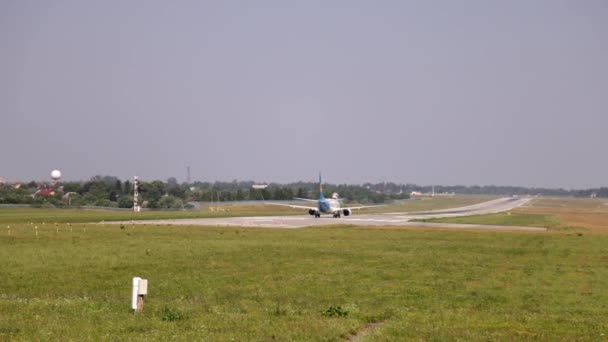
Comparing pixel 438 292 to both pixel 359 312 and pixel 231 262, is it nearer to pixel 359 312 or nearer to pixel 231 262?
pixel 359 312

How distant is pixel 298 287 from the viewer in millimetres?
25984

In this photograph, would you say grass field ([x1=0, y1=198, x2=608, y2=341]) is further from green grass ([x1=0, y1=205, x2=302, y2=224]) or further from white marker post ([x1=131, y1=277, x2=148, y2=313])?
green grass ([x1=0, y1=205, x2=302, y2=224])

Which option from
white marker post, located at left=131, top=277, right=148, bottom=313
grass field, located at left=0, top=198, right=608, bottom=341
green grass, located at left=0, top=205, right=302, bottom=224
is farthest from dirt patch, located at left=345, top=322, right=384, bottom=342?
green grass, located at left=0, top=205, right=302, bottom=224

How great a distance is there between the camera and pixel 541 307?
2223 centimetres

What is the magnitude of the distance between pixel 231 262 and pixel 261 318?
17.4 metres

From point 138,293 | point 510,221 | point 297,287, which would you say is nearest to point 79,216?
point 510,221

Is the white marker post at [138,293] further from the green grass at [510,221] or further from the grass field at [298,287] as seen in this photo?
the green grass at [510,221]

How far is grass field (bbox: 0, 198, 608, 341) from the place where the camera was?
606 inches

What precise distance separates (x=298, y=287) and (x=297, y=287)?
0.12ft

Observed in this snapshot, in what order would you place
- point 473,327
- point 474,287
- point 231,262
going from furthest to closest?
point 231,262 < point 474,287 < point 473,327

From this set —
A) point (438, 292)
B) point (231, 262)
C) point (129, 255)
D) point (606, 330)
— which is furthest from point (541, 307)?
point (129, 255)

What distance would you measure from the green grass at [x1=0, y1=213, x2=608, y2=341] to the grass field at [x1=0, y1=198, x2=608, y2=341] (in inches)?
2.4

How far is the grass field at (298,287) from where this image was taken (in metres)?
15.4

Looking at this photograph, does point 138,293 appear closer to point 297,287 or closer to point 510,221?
point 297,287
